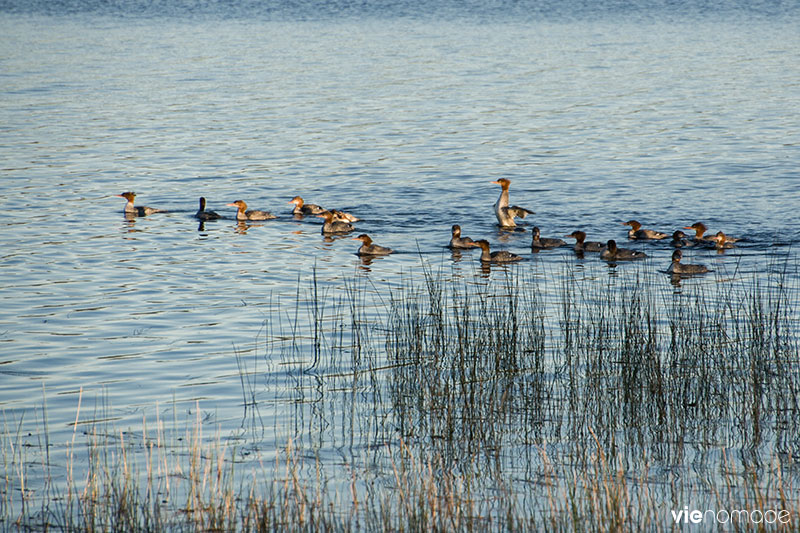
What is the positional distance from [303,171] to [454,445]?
17460 millimetres

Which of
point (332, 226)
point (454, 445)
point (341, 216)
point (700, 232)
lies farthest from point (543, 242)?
point (454, 445)

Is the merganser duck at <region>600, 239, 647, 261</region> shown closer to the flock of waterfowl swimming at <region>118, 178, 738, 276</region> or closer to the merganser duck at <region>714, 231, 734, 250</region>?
the flock of waterfowl swimming at <region>118, 178, 738, 276</region>

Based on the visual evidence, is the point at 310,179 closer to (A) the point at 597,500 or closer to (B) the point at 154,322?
(B) the point at 154,322

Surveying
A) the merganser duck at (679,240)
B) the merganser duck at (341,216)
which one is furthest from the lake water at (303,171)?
the merganser duck at (341,216)

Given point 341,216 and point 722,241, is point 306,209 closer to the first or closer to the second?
point 341,216

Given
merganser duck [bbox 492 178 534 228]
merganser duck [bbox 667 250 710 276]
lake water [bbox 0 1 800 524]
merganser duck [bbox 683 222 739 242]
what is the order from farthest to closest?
merganser duck [bbox 492 178 534 228], merganser duck [bbox 683 222 739 242], merganser duck [bbox 667 250 710 276], lake water [bbox 0 1 800 524]

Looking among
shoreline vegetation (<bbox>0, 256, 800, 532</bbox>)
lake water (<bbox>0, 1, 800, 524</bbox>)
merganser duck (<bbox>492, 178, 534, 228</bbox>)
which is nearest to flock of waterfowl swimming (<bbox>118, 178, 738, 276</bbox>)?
merganser duck (<bbox>492, 178, 534, 228</bbox>)

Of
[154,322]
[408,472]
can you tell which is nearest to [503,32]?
[154,322]

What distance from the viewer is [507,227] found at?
19.7 metres

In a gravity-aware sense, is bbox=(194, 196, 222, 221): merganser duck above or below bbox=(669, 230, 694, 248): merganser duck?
above

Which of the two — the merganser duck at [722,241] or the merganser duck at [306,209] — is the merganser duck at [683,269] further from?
the merganser duck at [306,209]

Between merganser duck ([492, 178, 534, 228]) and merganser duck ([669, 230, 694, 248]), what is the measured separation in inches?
127

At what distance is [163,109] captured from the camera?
34000 millimetres

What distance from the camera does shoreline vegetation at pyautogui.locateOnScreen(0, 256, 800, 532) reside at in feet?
23.4
